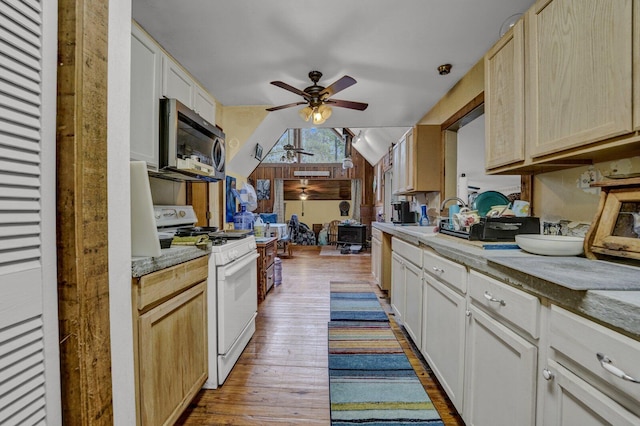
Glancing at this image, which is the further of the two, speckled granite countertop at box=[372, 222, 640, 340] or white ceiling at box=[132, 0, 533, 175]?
white ceiling at box=[132, 0, 533, 175]

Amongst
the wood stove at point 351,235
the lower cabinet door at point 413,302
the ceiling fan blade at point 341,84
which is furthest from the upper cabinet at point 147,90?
the wood stove at point 351,235

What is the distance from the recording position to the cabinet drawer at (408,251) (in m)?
1.94

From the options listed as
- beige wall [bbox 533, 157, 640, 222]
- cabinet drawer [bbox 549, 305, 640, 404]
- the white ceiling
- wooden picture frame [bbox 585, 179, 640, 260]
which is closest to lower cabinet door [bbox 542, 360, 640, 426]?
cabinet drawer [bbox 549, 305, 640, 404]

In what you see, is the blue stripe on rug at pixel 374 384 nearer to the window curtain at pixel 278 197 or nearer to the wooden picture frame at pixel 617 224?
the wooden picture frame at pixel 617 224

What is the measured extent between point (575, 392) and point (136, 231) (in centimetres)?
153

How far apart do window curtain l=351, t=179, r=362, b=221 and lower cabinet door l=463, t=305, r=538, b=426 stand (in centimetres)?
792

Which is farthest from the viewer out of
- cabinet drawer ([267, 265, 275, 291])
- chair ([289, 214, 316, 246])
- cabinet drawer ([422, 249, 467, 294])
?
chair ([289, 214, 316, 246])

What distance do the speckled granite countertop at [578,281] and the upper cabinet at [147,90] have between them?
1.81m

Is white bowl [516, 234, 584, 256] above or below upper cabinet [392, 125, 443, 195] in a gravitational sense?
below

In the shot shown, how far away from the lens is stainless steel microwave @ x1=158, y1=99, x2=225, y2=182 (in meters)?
1.73

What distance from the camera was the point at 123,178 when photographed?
3.03 feet

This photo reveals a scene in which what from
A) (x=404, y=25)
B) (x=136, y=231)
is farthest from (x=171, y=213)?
(x=404, y=25)

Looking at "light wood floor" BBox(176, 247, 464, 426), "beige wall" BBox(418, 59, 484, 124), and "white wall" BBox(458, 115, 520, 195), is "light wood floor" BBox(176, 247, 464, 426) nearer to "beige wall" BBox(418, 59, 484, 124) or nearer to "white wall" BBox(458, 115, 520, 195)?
"beige wall" BBox(418, 59, 484, 124)

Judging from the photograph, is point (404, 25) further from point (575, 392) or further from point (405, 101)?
point (575, 392)
